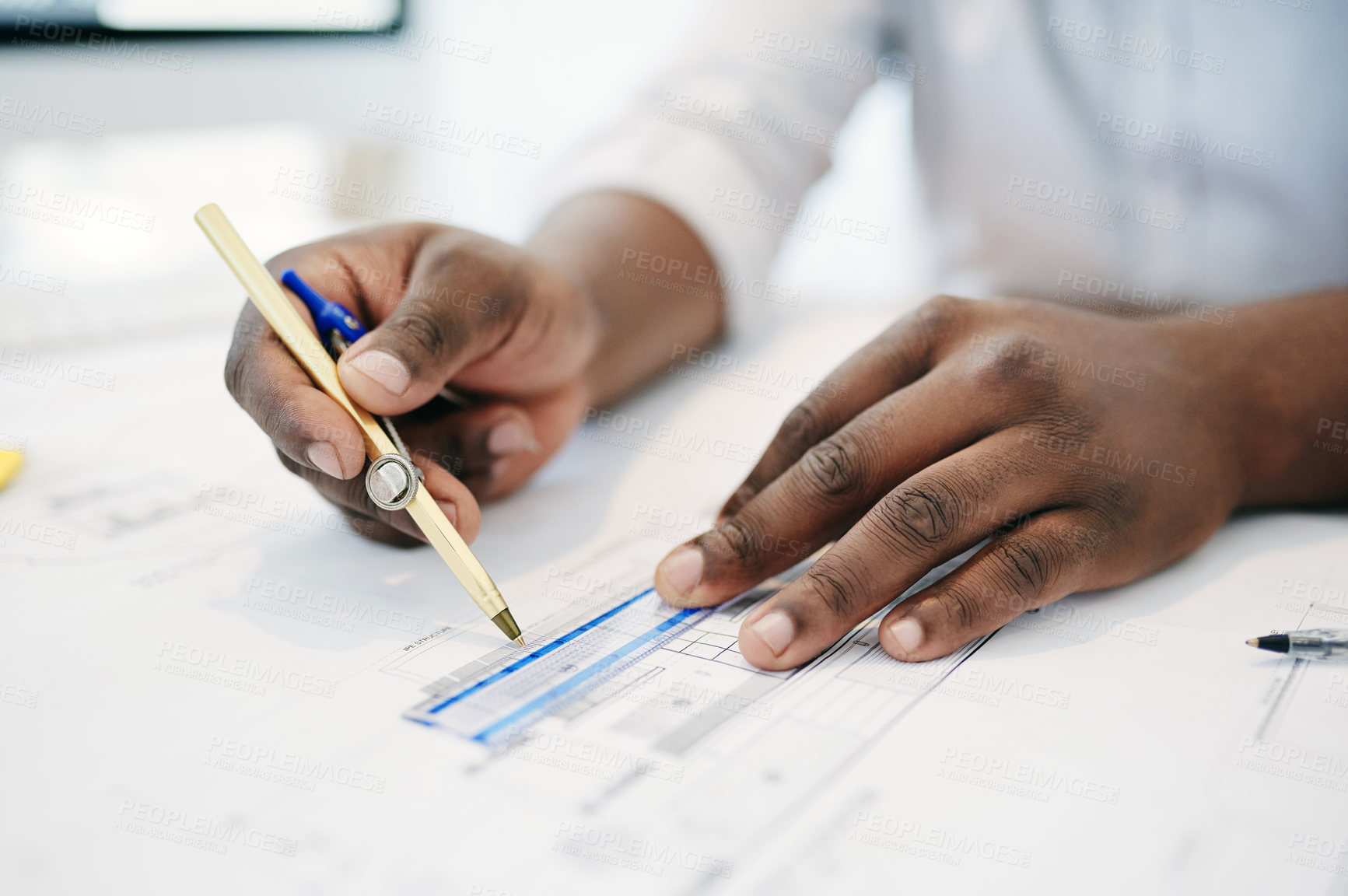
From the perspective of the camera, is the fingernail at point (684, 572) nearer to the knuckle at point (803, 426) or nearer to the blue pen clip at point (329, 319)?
the knuckle at point (803, 426)

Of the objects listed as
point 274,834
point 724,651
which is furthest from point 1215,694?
point 274,834

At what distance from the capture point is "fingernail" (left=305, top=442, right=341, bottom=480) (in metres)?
0.50

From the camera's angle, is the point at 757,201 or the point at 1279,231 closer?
the point at 1279,231

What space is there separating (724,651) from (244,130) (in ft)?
4.68

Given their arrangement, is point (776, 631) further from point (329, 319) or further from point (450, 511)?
point (329, 319)

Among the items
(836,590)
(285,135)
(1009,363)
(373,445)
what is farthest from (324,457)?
(285,135)

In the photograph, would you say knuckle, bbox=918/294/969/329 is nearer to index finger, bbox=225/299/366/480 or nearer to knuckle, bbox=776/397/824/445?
knuckle, bbox=776/397/824/445

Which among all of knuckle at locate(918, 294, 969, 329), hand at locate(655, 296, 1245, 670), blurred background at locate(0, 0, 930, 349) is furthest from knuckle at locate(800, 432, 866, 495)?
blurred background at locate(0, 0, 930, 349)

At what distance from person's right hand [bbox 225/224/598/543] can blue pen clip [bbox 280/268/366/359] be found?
11 millimetres

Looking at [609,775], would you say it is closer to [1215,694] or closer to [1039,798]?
[1039,798]

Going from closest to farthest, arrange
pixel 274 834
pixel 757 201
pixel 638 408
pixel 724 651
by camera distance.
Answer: pixel 274 834, pixel 724 651, pixel 638 408, pixel 757 201

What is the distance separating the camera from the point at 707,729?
1.35 feet

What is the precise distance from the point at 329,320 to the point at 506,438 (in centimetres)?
16

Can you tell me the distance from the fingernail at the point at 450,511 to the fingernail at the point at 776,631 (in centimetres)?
19
